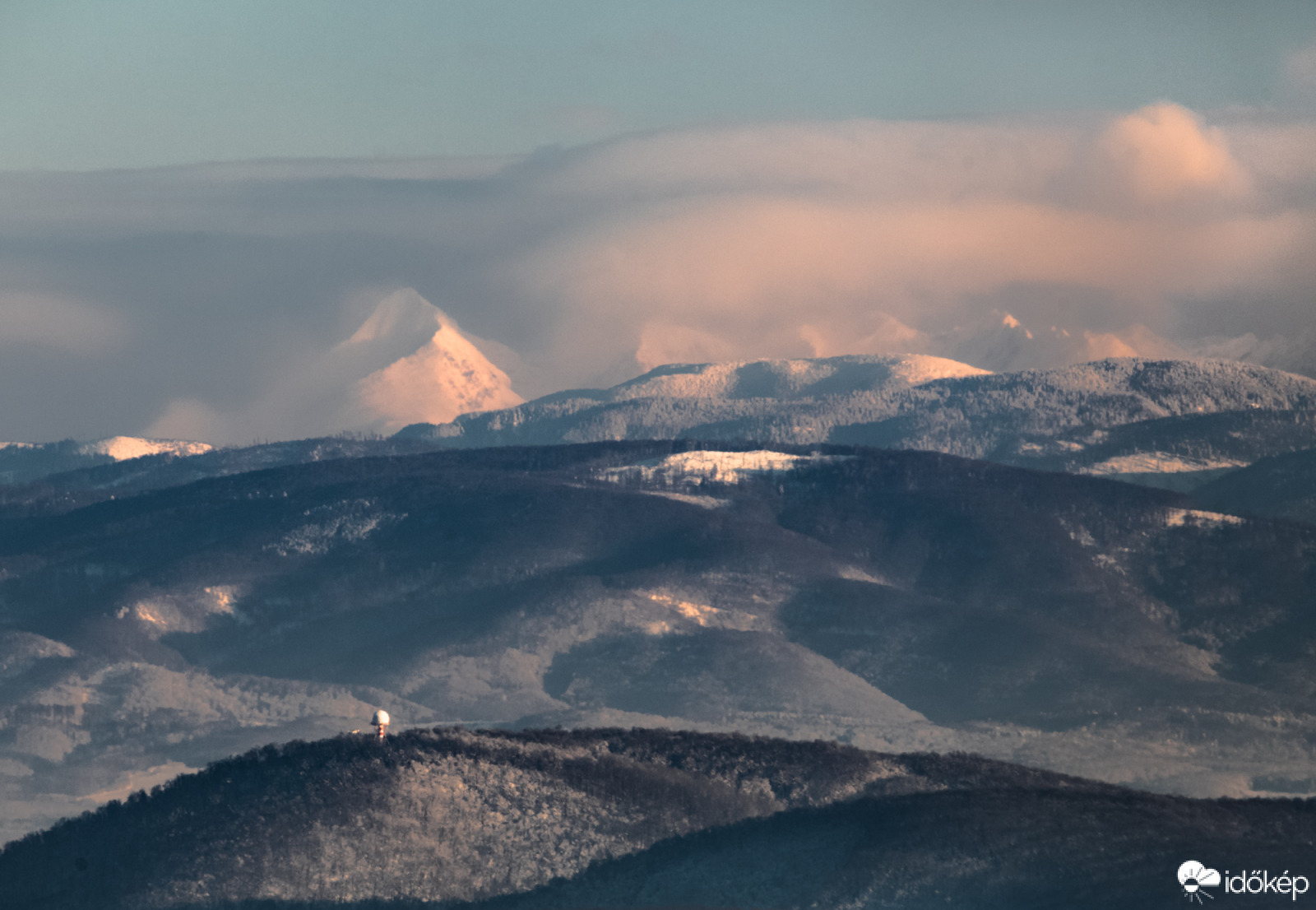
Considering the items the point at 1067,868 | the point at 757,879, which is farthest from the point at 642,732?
the point at 1067,868

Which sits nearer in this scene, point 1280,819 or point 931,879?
point 931,879

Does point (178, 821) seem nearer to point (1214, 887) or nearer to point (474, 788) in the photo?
point (474, 788)

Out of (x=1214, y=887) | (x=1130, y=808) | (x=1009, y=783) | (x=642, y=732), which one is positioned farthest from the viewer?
(x=642, y=732)

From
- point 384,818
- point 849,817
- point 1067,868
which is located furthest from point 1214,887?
point 384,818

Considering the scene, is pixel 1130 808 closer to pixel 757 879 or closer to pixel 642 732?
pixel 757 879

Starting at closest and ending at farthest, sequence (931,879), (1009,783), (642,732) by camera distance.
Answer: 1. (931,879)
2. (1009,783)
3. (642,732)

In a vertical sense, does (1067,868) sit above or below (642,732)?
below
